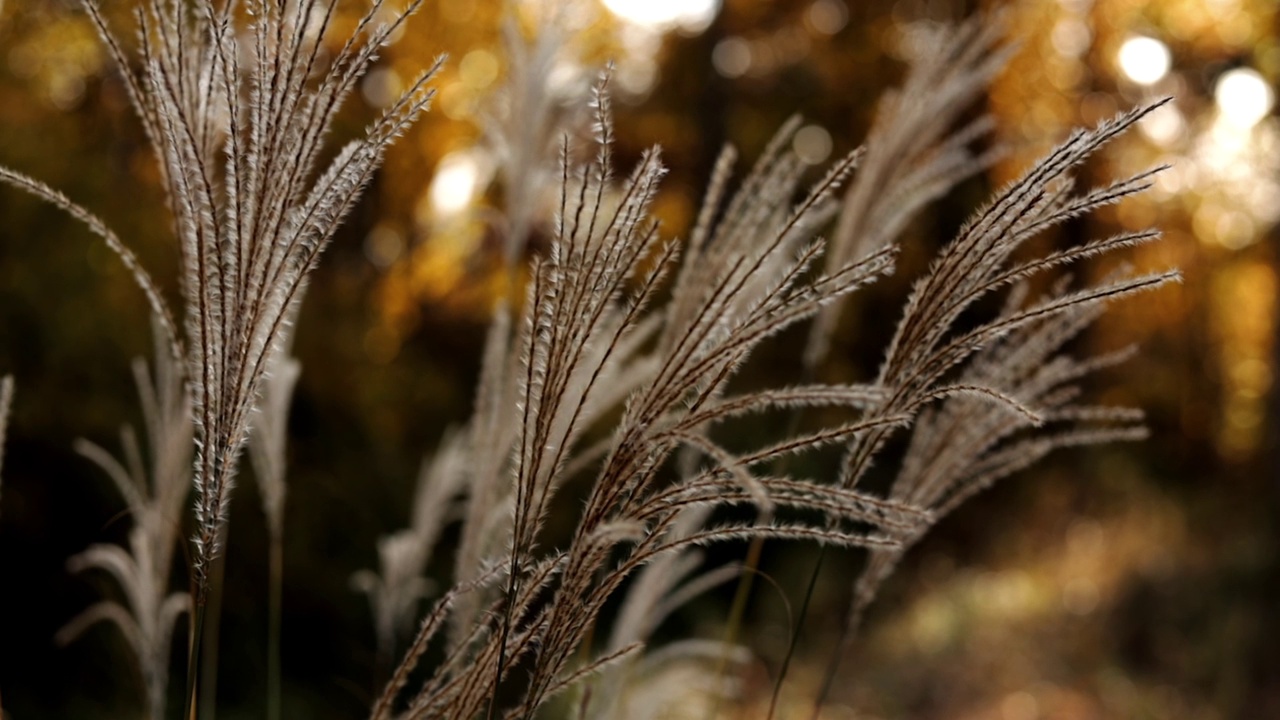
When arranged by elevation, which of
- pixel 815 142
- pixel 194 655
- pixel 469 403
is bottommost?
pixel 194 655

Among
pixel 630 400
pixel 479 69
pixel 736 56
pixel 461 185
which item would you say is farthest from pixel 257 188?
pixel 736 56

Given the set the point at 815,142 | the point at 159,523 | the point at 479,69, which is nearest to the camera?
the point at 159,523

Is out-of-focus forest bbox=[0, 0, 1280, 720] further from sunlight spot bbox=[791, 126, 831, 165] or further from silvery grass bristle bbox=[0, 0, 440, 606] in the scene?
silvery grass bristle bbox=[0, 0, 440, 606]

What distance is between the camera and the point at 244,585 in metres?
4.66

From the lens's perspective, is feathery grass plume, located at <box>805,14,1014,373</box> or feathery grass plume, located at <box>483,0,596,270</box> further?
feathery grass plume, located at <box>483,0,596,270</box>

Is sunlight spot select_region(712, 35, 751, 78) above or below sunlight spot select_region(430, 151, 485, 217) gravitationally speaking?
above

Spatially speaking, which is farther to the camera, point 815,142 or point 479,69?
point 815,142

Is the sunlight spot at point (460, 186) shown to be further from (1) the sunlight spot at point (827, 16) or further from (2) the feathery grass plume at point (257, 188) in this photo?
(1) the sunlight spot at point (827, 16)

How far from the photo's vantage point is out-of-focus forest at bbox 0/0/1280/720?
14.4ft

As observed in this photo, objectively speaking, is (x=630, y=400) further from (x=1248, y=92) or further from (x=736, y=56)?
(x=736, y=56)

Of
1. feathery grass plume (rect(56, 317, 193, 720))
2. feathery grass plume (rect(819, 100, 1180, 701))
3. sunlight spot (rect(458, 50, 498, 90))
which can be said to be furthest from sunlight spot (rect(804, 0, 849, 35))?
feathery grass plume (rect(819, 100, 1180, 701))

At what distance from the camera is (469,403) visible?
6777mm

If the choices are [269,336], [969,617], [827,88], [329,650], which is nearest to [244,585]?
[329,650]

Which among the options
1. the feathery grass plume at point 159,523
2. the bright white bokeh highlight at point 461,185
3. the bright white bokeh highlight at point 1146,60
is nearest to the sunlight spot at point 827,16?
the bright white bokeh highlight at point 1146,60
